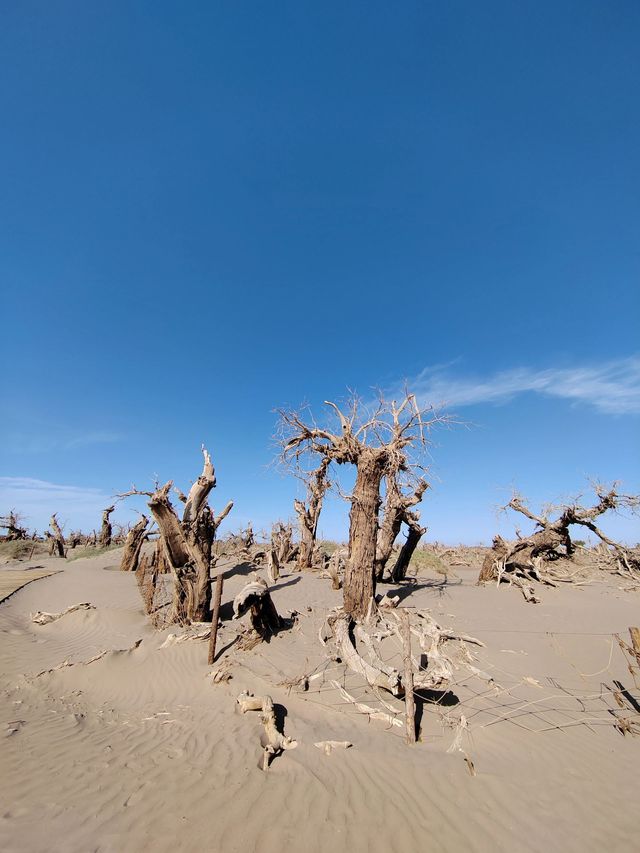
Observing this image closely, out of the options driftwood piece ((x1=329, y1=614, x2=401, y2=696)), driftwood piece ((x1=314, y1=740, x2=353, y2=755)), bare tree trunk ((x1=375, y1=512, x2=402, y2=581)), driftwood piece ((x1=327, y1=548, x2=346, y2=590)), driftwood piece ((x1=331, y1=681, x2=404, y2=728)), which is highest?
bare tree trunk ((x1=375, y1=512, x2=402, y2=581))

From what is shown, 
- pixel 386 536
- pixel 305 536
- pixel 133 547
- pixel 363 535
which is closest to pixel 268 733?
pixel 363 535

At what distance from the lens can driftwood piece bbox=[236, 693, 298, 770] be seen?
17.0 ft

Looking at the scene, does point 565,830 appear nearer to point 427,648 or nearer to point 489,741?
point 489,741

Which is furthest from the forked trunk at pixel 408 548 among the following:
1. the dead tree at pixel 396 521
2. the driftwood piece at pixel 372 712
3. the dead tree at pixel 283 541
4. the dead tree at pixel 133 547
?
the dead tree at pixel 133 547

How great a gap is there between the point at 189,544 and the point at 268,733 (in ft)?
23.7

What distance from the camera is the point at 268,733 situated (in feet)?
18.3

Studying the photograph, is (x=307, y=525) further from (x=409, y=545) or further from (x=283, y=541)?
(x=409, y=545)

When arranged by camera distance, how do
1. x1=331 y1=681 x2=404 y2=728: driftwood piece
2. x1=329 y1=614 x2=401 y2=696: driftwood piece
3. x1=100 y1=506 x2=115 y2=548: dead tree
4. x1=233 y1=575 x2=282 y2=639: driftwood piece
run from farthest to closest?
1. x1=100 y1=506 x2=115 y2=548: dead tree
2. x1=233 y1=575 x2=282 y2=639: driftwood piece
3. x1=329 y1=614 x2=401 y2=696: driftwood piece
4. x1=331 y1=681 x2=404 y2=728: driftwood piece

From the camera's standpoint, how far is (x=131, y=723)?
6.73 m

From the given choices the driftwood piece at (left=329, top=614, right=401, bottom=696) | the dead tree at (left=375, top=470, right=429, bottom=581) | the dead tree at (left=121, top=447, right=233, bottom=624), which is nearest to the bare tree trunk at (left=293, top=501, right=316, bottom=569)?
the dead tree at (left=375, top=470, right=429, bottom=581)

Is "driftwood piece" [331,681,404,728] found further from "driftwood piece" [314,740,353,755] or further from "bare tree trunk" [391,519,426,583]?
"bare tree trunk" [391,519,426,583]

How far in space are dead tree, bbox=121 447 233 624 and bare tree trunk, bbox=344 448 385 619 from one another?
452 centimetres

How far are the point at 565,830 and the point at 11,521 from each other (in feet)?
187

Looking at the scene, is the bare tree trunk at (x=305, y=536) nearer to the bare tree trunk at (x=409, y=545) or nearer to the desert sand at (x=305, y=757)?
the bare tree trunk at (x=409, y=545)
